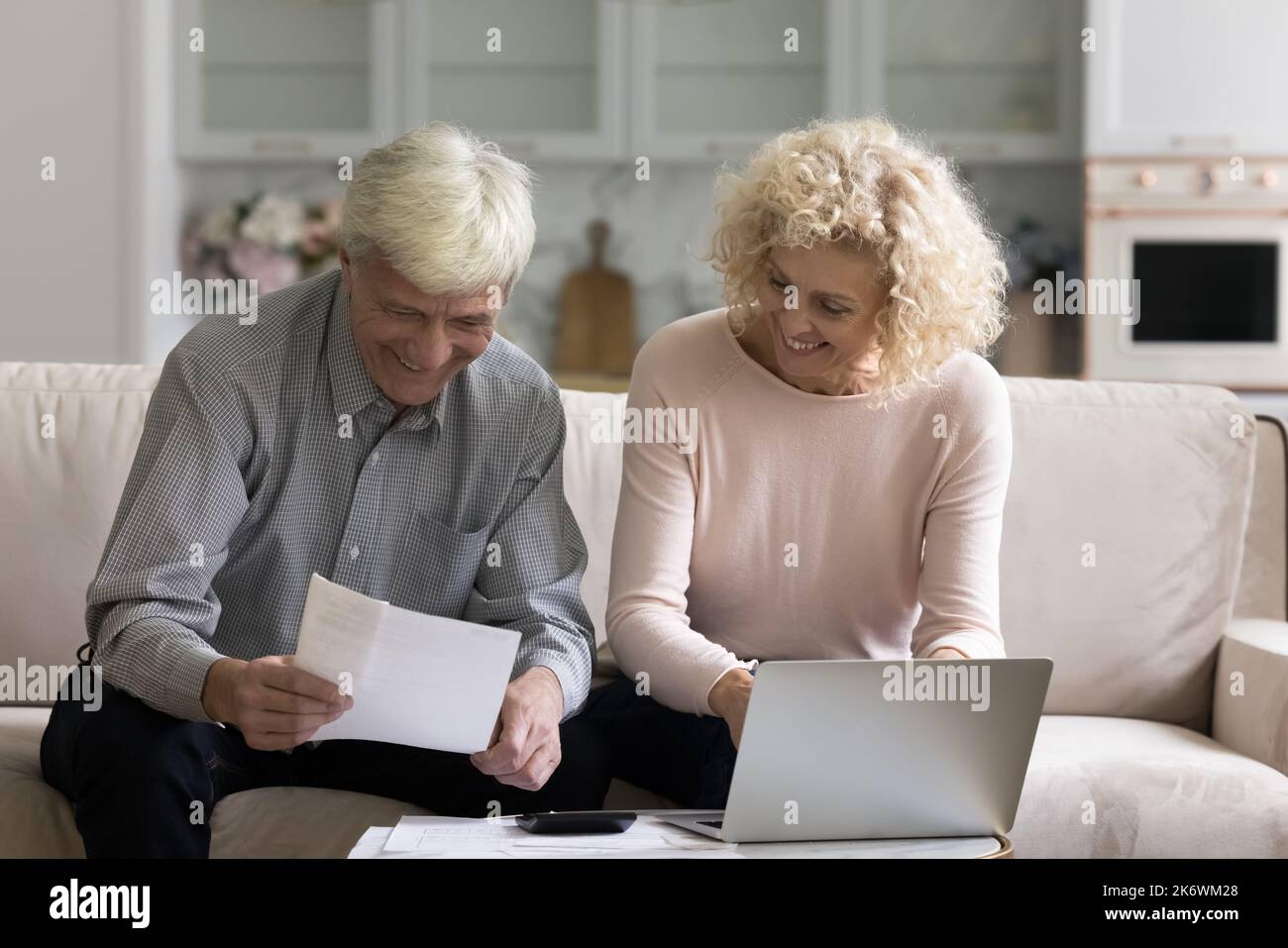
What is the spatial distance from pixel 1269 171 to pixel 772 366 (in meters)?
2.77

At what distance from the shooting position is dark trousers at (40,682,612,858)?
137 centimetres

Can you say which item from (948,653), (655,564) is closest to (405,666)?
(655,564)

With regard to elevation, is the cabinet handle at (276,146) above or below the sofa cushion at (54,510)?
above

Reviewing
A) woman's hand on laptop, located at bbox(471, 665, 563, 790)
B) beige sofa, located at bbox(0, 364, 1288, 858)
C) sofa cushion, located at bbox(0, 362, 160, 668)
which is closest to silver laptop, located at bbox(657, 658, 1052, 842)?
woman's hand on laptop, located at bbox(471, 665, 563, 790)

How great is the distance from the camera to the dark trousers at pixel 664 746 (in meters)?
1.63

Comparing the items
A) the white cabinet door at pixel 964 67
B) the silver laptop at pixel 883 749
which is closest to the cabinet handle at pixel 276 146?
the white cabinet door at pixel 964 67

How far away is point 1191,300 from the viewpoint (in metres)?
4.02

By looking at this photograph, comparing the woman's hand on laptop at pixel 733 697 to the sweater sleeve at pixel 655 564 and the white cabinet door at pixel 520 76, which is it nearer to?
the sweater sleeve at pixel 655 564

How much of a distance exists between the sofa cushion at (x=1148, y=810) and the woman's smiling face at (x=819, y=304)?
567mm
